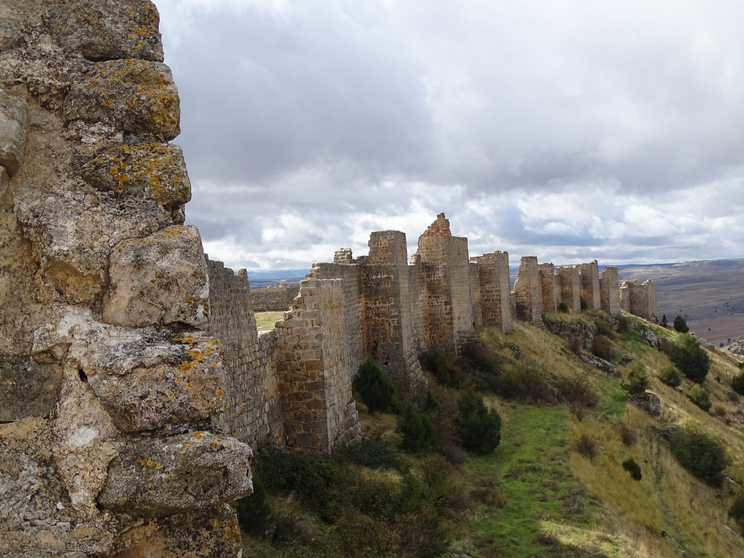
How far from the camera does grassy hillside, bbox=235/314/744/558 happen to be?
8484 mm

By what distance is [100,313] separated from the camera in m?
2.10

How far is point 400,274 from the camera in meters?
17.6

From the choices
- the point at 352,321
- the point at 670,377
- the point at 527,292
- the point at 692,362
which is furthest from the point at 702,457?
the point at 692,362

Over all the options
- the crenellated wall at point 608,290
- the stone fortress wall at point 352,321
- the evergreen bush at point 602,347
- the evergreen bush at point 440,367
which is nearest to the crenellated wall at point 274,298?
the stone fortress wall at point 352,321

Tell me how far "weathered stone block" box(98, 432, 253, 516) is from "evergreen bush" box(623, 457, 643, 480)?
1554 centimetres

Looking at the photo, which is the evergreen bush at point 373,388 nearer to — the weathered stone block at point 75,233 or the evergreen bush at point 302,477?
the evergreen bush at point 302,477

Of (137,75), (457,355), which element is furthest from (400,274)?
(137,75)

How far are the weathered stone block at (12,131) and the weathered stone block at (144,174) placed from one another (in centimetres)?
22

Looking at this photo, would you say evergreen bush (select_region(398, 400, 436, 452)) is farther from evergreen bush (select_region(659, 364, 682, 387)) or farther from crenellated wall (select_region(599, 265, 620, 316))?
crenellated wall (select_region(599, 265, 620, 316))

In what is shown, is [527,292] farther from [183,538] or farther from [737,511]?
[183,538]

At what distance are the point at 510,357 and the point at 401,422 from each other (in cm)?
1134

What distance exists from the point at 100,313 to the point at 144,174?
55 cm

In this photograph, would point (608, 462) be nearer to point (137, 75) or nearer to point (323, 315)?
point (323, 315)

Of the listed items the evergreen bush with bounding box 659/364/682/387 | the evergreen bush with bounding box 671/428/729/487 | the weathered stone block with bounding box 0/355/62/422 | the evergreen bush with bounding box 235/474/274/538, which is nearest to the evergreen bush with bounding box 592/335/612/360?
the evergreen bush with bounding box 659/364/682/387
